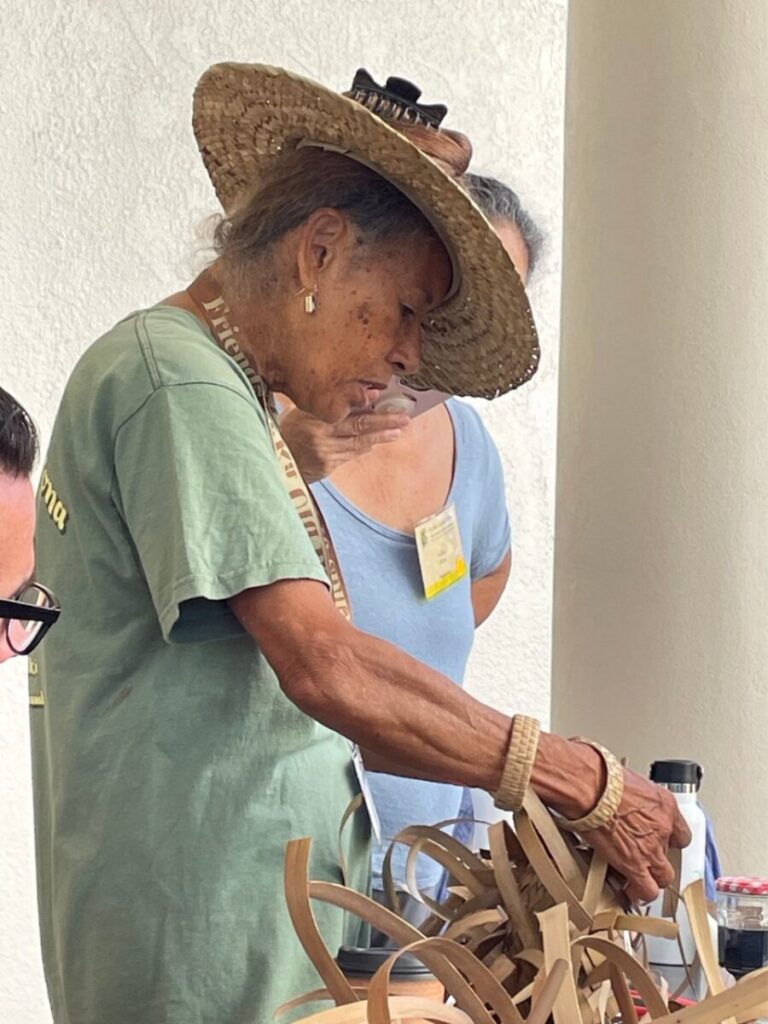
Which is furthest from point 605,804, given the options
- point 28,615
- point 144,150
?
point 144,150

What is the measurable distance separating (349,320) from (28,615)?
52 centimetres

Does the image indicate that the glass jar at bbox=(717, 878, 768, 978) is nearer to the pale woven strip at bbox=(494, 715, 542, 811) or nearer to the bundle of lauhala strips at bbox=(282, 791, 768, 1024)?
the bundle of lauhala strips at bbox=(282, 791, 768, 1024)

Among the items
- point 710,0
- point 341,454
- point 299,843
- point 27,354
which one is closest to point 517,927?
point 299,843

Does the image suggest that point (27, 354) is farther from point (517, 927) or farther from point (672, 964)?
point (517, 927)

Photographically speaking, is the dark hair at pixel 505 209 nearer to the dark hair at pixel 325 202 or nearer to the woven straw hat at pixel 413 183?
the woven straw hat at pixel 413 183

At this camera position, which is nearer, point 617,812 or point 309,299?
point 617,812

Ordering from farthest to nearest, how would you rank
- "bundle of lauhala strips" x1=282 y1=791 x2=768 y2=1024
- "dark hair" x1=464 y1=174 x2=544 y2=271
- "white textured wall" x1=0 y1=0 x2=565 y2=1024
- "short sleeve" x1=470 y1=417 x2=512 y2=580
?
1. "white textured wall" x1=0 y1=0 x2=565 y2=1024
2. "short sleeve" x1=470 y1=417 x2=512 y2=580
3. "dark hair" x1=464 y1=174 x2=544 y2=271
4. "bundle of lauhala strips" x1=282 y1=791 x2=768 y2=1024

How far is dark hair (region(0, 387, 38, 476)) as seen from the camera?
1.00m

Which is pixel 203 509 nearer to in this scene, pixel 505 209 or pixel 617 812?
pixel 617 812

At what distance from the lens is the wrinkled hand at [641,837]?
123cm

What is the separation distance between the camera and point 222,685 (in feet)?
4.37

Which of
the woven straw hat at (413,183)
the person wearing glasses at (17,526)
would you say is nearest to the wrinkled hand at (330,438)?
the woven straw hat at (413,183)

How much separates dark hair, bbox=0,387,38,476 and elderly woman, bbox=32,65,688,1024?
0.81 ft

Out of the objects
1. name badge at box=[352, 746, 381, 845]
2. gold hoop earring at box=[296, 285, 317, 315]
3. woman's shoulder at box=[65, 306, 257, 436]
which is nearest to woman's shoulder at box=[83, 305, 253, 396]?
woman's shoulder at box=[65, 306, 257, 436]
